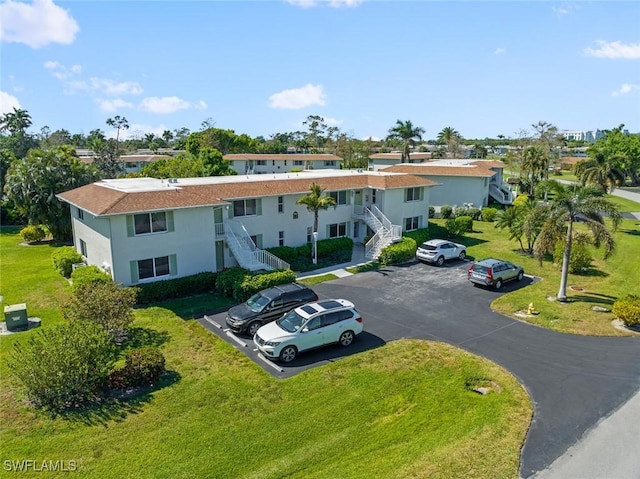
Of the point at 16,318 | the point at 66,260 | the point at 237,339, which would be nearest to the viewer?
the point at 237,339

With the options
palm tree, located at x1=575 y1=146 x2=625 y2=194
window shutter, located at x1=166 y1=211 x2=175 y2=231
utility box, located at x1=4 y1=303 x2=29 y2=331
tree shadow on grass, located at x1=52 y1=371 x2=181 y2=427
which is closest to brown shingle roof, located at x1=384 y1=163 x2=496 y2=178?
palm tree, located at x1=575 y1=146 x2=625 y2=194

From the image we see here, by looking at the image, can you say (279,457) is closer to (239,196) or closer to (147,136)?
(239,196)

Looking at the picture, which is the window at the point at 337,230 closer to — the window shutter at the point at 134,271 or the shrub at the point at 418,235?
the shrub at the point at 418,235

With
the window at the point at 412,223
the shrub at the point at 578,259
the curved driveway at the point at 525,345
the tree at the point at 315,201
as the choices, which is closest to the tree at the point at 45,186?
the tree at the point at 315,201

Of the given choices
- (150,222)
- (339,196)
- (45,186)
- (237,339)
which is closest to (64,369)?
(237,339)

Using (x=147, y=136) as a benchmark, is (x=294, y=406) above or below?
below

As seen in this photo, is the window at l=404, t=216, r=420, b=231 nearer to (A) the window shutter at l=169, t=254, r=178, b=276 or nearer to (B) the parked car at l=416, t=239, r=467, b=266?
(B) the parked car at l=416, t=239, r=467, b=266

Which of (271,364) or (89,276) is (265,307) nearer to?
(271,364)

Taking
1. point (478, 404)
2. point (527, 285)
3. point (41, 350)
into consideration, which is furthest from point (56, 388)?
point (527, 285)
